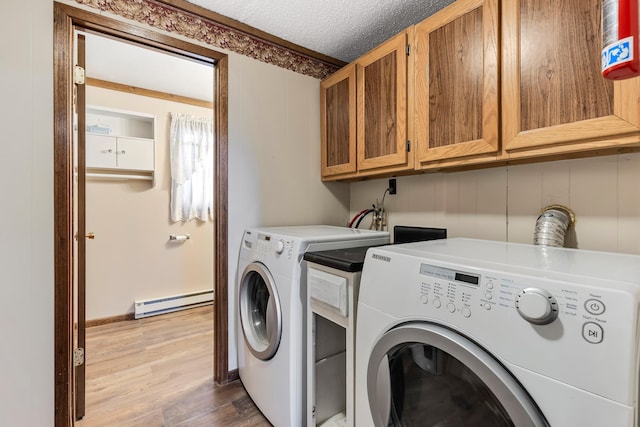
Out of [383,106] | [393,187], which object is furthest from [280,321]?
[383,106]

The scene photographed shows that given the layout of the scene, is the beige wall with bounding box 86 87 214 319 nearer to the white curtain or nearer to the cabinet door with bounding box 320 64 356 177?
the white curtain

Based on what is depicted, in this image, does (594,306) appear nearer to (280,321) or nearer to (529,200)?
(529,200)

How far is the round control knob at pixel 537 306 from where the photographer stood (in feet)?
1.90

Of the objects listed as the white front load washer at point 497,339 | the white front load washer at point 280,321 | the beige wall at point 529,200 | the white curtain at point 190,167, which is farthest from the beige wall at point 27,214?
the beige wall at point 529,200

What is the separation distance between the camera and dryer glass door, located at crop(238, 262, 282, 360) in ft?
4.74

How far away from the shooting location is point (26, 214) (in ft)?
4.20

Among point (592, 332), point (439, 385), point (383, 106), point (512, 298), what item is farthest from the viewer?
point (383, 106)

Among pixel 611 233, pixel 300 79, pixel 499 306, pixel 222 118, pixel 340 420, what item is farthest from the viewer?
pixel 300 79

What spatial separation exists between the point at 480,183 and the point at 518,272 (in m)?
1.02

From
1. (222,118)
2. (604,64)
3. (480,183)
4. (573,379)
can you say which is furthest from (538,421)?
(222,118)

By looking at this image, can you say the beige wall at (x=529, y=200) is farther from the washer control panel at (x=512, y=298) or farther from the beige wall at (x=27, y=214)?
the beige wall at (x=27, y=214)

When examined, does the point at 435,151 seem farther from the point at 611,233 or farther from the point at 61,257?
the point at 61,257

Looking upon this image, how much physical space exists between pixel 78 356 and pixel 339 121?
6.66ft

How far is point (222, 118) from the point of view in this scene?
1.82 metres
